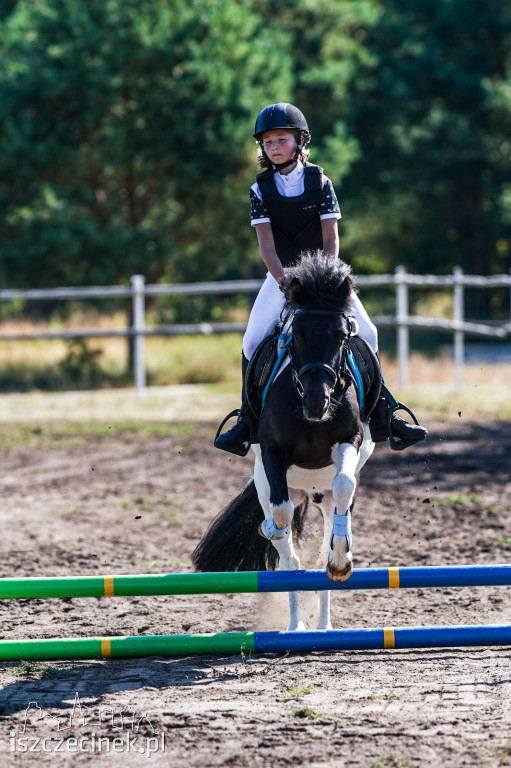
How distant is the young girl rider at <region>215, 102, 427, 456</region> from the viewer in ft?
17.2

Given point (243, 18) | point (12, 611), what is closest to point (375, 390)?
point (12, 611)

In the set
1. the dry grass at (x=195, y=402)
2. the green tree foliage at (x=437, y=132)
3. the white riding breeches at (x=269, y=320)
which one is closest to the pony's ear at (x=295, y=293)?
the white riding breeches at (x=269, y=320)

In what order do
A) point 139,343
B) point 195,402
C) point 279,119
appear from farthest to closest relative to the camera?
point 139,343, point 195,402, point 279,119

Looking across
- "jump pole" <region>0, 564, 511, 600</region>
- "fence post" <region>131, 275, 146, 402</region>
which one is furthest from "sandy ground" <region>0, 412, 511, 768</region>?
"fence post" <region>131, 275, 146, 402</region>

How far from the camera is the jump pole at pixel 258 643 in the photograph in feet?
15.4

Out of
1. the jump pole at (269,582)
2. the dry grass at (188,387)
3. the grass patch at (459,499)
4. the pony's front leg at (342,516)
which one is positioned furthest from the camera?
the dry grass at (188,387)

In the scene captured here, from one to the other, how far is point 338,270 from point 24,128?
1782cm

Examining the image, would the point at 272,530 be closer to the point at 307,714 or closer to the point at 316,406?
the point at 316,406

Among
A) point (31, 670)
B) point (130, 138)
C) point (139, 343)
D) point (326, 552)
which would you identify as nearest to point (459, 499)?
point (326, 552)

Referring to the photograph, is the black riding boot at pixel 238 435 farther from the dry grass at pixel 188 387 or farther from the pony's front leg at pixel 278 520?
the dry grass at pixel 188 387

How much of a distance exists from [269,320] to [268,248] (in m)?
0.39

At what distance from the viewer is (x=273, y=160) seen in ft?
17.4

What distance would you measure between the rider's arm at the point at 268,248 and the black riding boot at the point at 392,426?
Answer: 0.89m

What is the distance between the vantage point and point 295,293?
Answer: 4.77m
